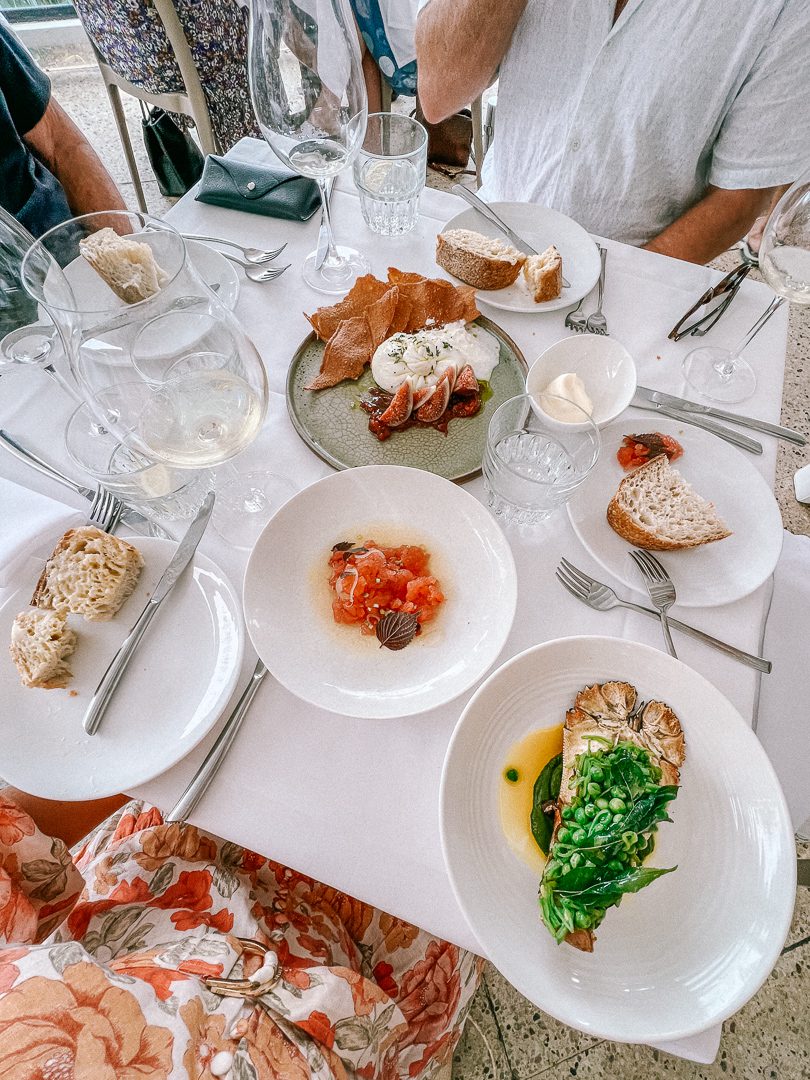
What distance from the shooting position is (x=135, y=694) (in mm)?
755

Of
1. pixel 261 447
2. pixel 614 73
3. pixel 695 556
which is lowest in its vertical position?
pixel 695 556

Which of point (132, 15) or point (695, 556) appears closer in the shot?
point (695, 556)

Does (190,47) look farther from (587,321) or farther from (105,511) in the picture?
(105,511)

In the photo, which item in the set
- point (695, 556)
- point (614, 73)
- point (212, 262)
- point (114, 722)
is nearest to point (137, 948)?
point (114, 722)

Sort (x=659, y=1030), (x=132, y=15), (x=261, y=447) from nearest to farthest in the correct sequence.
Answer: (x=659, y=1030) → (x=261, y=447) → (x=132, y=15)

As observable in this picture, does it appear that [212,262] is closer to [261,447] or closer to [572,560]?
[261,447]

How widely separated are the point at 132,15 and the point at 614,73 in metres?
1.51

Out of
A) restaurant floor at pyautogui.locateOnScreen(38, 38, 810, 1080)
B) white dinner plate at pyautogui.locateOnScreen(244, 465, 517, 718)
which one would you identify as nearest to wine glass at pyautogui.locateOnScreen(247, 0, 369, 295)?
white dinner plate at pyautogui.locateOnScreen(244, 465, 517, 718)

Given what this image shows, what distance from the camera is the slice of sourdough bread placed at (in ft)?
2.80

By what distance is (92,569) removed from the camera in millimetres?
776

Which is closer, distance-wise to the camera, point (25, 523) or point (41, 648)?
point (41, 648)

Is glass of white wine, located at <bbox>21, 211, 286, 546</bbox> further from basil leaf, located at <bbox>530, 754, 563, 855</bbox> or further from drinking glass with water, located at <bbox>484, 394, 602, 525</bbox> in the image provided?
basil leaf, located at <bbox>530, 754, 563, 855</bbox>

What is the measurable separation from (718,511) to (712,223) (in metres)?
0.94

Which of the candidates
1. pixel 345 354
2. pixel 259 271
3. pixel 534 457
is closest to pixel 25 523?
pixel 345 354
